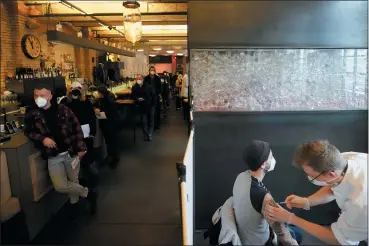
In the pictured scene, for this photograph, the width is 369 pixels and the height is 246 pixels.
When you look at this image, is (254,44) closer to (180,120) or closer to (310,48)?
(310,48)

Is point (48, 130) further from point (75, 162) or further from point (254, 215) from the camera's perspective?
point (254, 215)

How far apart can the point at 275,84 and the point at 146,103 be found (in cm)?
400

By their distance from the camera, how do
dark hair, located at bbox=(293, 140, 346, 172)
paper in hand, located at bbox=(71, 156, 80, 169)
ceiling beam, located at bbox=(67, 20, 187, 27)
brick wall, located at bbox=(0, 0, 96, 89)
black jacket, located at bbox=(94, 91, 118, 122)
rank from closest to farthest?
1. dark hair, located at bbox=(293, 140, 346, 172)
2. paper in hand, located at bbox=(71, 156, 80, 169)
3. black jacket, located at bbox=(94, 91, 118, 122)
4. brick wall, located at bbox=(0, 0, 96, 89)
5. ceiling beam, located at bbox=(67, 20, 187, 27)

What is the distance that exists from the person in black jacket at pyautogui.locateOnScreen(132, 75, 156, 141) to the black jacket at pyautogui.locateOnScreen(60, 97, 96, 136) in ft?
8.27

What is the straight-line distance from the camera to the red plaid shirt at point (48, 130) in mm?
3242

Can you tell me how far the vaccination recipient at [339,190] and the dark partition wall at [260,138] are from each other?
3.98 feet

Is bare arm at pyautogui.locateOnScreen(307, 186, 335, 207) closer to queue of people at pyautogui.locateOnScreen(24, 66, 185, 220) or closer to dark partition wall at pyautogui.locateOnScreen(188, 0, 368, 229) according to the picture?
dark partition wall at pyautogui.locateOnScreen(188, 0, 368, 229)

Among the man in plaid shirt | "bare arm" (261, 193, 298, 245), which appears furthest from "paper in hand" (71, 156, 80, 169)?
"bare arm" (261, 193, 298, 245)

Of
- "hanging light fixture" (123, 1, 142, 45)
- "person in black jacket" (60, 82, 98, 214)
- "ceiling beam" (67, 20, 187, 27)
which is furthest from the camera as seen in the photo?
"ceiling beam" (67, 20, 187, 27)

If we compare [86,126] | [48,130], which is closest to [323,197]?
[48,130]

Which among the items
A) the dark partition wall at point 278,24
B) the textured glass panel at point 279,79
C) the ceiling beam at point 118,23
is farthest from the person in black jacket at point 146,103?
the dark partition wall at point 278,24

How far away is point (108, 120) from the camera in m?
5.41

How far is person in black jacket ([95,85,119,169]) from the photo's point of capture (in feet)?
17.5

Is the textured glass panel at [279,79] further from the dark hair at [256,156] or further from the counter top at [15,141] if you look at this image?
the counter top at [15,141]
